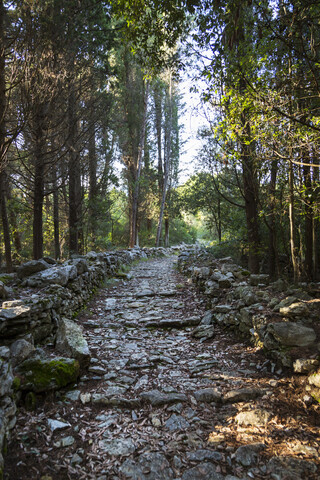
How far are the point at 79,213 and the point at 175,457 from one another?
9908 mm

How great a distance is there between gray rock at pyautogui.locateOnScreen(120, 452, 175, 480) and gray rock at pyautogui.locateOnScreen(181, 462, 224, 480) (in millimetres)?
108

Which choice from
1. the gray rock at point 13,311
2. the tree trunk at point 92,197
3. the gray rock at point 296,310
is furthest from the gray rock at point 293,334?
the tree trunk at point 92,197

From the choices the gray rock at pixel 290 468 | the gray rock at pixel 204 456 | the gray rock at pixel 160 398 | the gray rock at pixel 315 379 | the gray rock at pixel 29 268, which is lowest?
the gray rock at pixel 160 398

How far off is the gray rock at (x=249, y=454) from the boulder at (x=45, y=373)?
1.77 meters

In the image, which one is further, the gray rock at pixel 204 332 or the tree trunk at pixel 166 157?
the tree trunk at pixel 166 157

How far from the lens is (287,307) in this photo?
354 cm

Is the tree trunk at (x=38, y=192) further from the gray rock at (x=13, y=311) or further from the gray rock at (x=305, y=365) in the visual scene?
the gray rock at (x=305, y=365)

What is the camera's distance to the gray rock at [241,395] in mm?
2631

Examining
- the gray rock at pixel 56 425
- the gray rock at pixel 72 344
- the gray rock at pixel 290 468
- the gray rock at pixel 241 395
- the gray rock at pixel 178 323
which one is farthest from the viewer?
the gray rock at pixel 178 323

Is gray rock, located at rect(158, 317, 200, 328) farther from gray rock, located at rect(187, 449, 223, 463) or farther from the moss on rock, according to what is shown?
gray rock, located at rect(187, 449, 223, 463)

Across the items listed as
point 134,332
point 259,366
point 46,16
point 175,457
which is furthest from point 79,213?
point 175,457

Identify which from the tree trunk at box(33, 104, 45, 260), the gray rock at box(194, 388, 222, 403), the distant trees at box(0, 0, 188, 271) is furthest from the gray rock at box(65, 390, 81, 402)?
the tree trunk at box(33, 104, 45, 260)

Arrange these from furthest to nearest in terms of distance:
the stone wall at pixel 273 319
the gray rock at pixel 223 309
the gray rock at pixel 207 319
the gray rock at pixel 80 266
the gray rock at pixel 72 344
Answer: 1. the gray rock at pixel 80 266
2. the gray rock at pixel 207 319
3. the gray rock at pixel 223 309
4. the gray rock at pixel 72 344
5. the stone wall at pixel 273 319

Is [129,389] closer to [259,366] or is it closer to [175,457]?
[175,457]
